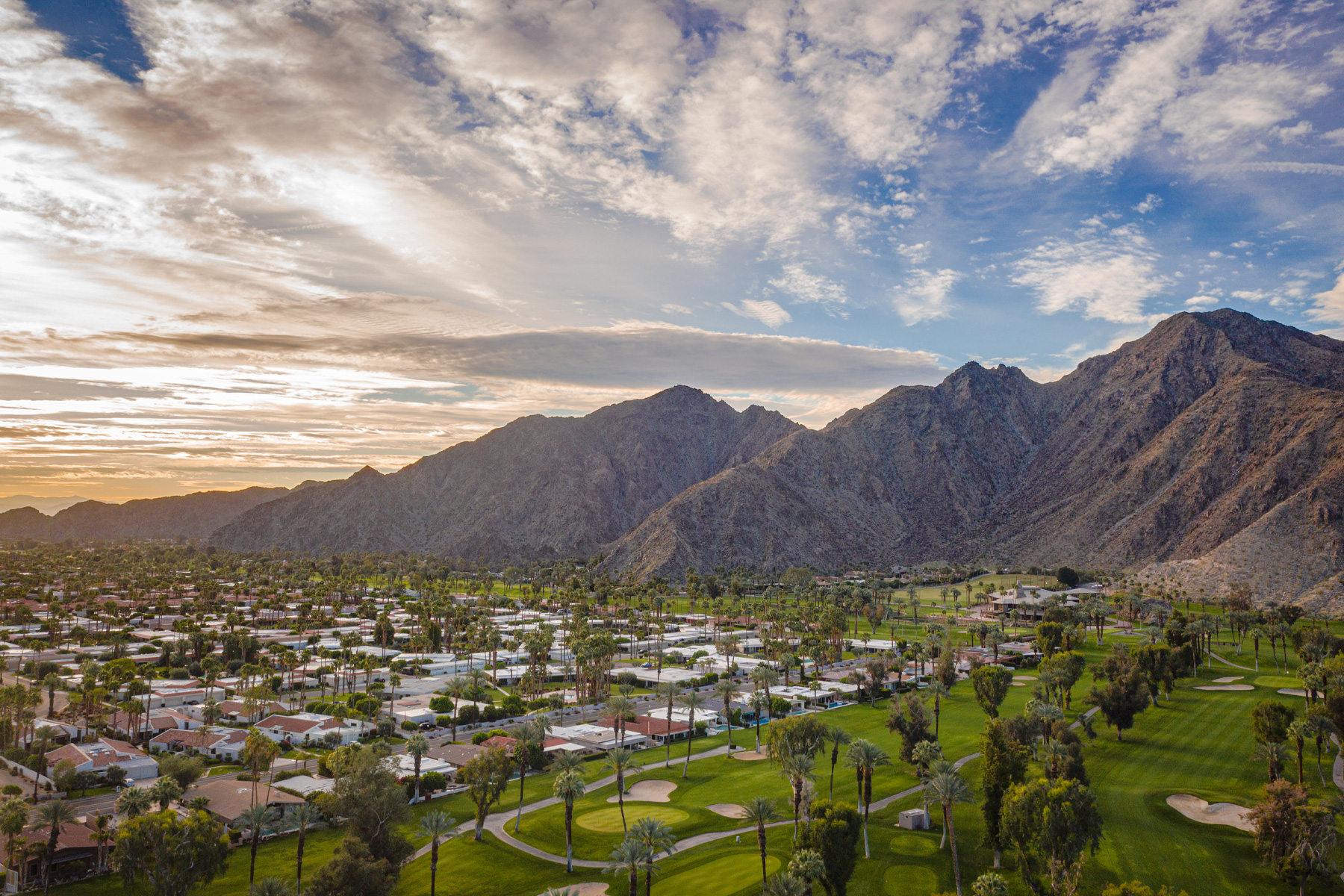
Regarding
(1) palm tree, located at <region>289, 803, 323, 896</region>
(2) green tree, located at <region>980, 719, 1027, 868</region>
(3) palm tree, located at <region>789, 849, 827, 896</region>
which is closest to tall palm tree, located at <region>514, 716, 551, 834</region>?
(1) palm tree, located at <region>289, 803, 323, 896</region>

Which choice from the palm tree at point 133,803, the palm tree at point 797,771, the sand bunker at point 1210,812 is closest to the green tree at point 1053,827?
the palm tree at point 797,771

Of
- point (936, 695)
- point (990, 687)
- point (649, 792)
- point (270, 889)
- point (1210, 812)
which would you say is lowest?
point (649, 792)

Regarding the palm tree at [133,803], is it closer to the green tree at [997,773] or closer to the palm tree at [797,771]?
the palm tree at [797,771]

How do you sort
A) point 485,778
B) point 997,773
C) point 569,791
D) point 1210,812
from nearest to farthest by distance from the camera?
point 569,791, point 485,778, point 997,773, point 1210,812

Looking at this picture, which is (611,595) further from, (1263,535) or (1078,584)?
(1263,535)

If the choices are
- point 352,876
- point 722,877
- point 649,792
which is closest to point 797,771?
point 722,877

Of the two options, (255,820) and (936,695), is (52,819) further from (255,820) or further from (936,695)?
(936,695)

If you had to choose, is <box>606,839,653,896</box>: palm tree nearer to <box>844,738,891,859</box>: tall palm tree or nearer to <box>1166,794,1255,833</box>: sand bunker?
<box>844,738,891,859</box>: tall palm tree
